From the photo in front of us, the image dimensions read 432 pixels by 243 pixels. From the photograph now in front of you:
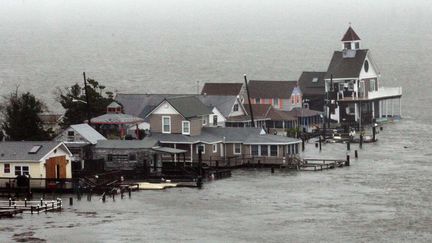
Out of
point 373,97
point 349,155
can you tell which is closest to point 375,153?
point 349,155

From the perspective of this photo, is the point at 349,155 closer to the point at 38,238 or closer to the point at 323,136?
the point at 323,136

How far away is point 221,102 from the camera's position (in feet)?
367

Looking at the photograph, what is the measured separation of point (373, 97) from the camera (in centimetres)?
13312

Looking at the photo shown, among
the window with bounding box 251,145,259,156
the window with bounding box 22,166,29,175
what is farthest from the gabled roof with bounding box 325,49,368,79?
the window with bounding box 22,166,29,175

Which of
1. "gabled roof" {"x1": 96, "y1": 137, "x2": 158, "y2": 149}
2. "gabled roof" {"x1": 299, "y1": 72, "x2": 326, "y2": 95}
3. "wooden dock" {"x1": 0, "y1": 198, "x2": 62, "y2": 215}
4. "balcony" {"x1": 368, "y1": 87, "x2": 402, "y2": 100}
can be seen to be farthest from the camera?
"balcony" {"x1": 368, "y1": 87, "x2": 402, "y2": 100}

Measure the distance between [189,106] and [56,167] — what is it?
19.0 metres

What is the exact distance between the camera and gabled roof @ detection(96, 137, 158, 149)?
8981 centimetres

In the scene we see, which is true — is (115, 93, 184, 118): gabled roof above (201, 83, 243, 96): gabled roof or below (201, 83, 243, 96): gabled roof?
below

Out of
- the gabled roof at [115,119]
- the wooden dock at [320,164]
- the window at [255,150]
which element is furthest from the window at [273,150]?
the gabled roof at [115,119]

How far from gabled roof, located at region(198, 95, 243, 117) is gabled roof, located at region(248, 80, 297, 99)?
12.8m

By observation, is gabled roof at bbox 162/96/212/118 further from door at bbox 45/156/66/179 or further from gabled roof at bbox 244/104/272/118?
door at bbox 45/156/66/179

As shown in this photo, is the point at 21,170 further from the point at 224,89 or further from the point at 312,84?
the point at 312,84

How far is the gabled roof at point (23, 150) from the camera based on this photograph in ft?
268

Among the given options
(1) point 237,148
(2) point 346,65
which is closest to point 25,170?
(1) point 237,148
